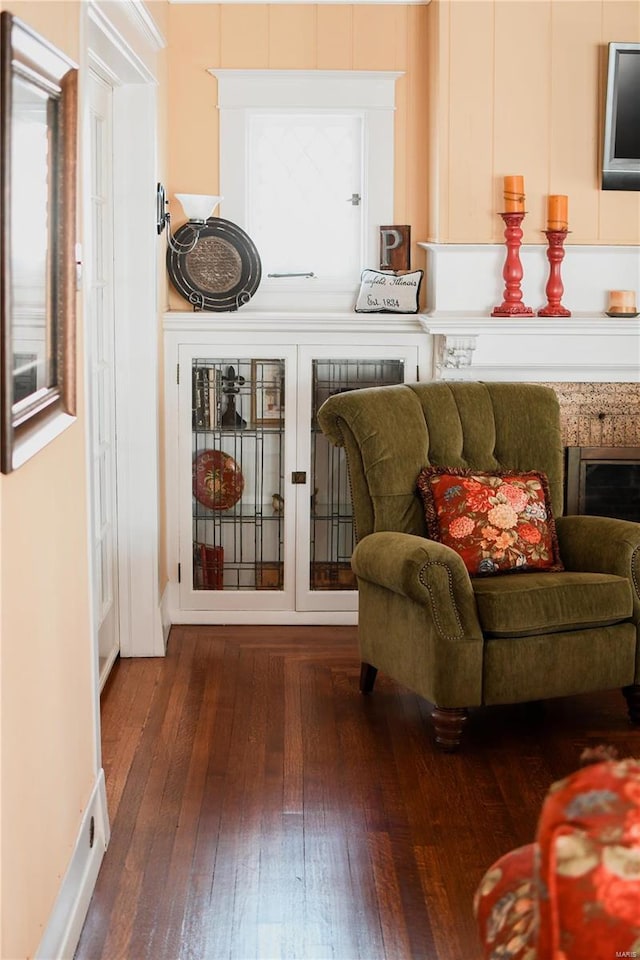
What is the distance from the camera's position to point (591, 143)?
16.0 feet

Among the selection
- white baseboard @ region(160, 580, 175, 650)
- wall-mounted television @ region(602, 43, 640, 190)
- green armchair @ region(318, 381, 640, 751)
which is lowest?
white baseboard @ region(160, 580, 175, 650)

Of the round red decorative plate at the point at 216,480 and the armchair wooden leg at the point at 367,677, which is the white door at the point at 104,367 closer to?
the round red decorative plate at the point at 216,480

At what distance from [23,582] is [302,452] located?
9.56 ft

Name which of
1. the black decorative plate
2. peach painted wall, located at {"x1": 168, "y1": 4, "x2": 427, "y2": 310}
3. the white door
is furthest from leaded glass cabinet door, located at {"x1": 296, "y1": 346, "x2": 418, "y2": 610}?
the white door

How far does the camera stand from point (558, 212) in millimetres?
4762

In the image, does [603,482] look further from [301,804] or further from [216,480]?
[301,804]

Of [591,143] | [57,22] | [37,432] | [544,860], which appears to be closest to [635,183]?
→ [591,143]

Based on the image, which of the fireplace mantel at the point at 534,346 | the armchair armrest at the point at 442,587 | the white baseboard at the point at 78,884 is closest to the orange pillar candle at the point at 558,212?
the fireplace mantel at the point at 534,346

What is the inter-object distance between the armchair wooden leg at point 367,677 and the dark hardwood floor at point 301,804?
0.05 metres

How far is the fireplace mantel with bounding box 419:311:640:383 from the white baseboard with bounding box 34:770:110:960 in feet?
7.81

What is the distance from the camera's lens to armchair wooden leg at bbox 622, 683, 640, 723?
13.0 feet

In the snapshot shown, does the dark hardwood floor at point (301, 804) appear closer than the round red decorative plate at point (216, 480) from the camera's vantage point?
Yes

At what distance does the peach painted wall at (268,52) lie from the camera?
5035mm

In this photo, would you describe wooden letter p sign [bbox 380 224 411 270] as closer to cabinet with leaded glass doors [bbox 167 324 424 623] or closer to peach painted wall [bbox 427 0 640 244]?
peach painted wall [bbox 427 0 640 244]
